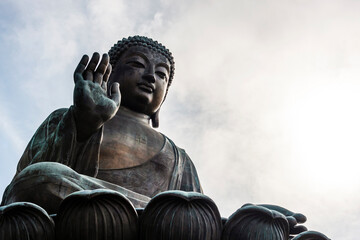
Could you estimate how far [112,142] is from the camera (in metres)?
7.75

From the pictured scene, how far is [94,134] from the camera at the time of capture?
6.93m

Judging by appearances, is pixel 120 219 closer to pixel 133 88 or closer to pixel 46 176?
pixel 46 176

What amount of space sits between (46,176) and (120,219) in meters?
A: 1.02

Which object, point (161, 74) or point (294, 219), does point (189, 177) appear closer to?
point (161, 74)

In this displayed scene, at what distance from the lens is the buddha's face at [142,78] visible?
8.57 m

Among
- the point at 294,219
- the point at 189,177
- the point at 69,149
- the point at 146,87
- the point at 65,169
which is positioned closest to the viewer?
the point at 294,219

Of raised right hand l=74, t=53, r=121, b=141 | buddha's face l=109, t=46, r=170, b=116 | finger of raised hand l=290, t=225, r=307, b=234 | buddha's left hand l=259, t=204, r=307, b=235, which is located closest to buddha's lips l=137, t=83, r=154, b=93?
buddha's face l=109, t=46, r=170, b=116

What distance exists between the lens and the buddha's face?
28.1ft

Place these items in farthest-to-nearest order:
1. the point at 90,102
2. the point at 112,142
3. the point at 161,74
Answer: the point at 161,74
the point at 112,142
the point at 90,102

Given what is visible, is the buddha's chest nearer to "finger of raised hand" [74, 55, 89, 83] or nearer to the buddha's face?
the buddha's face

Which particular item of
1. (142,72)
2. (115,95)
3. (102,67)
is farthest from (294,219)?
(142,72)

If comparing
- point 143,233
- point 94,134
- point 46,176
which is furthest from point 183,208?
point 94,134

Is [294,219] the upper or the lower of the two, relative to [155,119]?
lower

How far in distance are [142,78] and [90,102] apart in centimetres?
214
